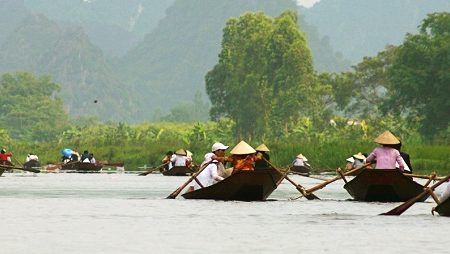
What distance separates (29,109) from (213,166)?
89.4m

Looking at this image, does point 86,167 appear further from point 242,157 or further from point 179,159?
point 242,157

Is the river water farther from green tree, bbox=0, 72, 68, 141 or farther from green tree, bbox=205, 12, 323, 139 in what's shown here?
green tree, bbox=0, 72, 68, 141

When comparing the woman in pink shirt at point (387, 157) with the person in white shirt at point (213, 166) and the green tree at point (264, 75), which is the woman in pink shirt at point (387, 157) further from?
the green tree at point (264, 75)

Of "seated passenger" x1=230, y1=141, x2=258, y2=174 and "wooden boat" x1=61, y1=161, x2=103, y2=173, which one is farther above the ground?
"wooden boat" x1=61, y1=161, x2=103, y2=173

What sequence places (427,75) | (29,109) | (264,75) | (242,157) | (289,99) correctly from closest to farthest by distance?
(242,157)
(427,75)
(289,99)
(264,75)
(29,109)

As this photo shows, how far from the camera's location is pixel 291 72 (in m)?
65.2

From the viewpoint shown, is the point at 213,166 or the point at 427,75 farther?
the point at 427,75

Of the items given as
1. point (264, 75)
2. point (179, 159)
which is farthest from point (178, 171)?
point (264, 75)

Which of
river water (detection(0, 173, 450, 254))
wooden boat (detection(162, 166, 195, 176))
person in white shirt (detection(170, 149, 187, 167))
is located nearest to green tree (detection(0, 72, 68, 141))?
wooden boat (detection(162, 166, 195, 176))

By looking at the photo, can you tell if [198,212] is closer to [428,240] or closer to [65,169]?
[428,240]

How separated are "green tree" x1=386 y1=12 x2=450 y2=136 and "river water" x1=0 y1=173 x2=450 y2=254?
29687 mm

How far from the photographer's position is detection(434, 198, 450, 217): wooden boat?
46.0 ft

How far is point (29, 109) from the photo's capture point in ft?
347

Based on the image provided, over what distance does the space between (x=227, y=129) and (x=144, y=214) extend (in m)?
56.5
